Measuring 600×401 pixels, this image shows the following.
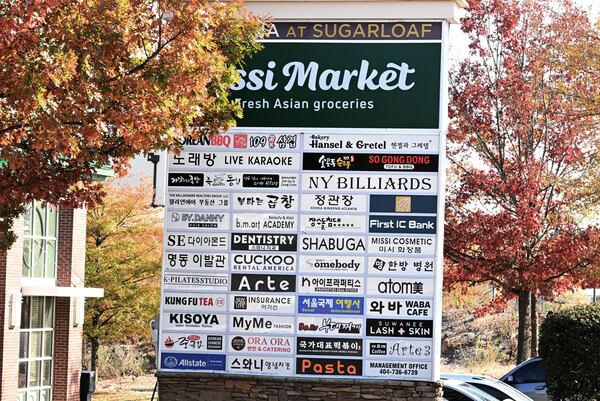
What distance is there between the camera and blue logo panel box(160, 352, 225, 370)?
1452 centimetres

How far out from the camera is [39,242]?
27.1 meters

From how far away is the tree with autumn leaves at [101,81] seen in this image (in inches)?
462

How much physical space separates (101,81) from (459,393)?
7.69m

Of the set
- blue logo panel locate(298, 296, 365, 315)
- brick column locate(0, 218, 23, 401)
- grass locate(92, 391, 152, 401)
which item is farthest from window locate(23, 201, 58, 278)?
blue logo panel locate(298, 296, 365, 315)

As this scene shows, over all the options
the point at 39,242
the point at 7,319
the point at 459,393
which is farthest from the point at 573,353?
the point at 39,242

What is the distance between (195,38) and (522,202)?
14703mm

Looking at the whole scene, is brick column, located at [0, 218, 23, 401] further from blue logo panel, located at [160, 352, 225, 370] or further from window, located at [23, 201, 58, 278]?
blue logo panel, located at [160, 352, 225, 370]

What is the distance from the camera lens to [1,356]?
24.9 m

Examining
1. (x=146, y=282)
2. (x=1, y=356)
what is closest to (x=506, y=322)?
(x=146, y=282)

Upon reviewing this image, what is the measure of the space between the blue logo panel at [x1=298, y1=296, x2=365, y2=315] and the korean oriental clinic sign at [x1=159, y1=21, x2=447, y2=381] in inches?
0.7

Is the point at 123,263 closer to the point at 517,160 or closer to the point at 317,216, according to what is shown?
the point at 517,160

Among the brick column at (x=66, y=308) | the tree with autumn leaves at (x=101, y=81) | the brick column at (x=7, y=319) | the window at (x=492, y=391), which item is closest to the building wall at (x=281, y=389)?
the tree with autumn leaves at (x=101, y=81)

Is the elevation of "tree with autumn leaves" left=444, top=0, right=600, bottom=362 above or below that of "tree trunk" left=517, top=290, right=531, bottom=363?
above

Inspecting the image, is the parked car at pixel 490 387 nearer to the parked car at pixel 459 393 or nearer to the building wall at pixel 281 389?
the parked car at pixel 459 393
